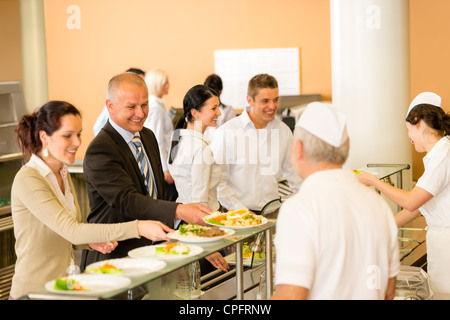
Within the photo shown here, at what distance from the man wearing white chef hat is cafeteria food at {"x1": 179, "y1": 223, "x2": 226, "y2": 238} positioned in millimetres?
593

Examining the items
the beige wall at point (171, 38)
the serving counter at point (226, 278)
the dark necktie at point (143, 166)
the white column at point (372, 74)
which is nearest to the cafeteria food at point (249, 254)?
the serving counter at point (226, 278)

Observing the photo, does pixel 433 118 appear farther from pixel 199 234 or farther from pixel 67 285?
pixel 67 285

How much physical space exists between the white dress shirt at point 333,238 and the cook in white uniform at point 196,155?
2053 mm

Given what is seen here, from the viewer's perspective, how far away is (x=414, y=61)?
25.0 feet

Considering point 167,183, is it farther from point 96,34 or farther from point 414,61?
point 96,34

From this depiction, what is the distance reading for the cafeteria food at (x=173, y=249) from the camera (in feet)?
6.97

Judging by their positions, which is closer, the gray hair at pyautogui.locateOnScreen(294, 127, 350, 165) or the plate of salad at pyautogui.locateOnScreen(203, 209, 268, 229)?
the gray hair at pyautogui.locateOnScreen(294, 127, 350, 165)

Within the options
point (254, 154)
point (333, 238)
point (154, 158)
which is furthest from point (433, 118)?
point (333, 238)

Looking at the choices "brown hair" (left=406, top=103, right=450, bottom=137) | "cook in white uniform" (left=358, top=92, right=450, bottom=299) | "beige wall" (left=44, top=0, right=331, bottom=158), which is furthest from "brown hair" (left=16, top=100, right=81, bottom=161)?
"beige wall" (left=44, top=0, right=331, bottom=158)

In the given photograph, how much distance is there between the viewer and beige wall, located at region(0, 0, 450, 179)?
7555mm

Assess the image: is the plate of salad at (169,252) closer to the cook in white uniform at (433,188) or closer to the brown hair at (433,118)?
the cook in white uniform at (433,188)

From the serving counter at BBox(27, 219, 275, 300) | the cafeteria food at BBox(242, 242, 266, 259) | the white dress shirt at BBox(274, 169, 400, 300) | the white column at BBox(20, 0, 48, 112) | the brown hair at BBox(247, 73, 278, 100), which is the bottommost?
the cafeteria food at BBox(242, 242, 266, 259)

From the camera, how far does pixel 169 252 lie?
2.13 metres

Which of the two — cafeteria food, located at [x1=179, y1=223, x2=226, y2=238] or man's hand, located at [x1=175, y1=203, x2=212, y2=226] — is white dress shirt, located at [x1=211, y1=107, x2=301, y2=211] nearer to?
man's hand, located at [x1=175, y1=203, x2=212, y2=226]
